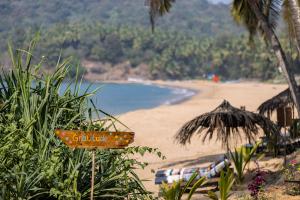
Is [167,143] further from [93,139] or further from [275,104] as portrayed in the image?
[93,139]

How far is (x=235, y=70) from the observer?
105m

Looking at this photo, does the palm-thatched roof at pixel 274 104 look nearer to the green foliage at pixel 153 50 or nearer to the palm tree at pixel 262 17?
Answer: the palm tree at pixel 262 17

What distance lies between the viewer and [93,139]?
4559 millimetres

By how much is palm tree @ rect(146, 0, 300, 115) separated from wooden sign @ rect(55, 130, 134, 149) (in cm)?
570

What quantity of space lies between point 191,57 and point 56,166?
387ft

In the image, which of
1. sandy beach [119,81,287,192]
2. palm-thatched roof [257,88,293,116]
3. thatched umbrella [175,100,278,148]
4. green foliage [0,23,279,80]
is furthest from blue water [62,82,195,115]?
green foliage [0,23,279,80]

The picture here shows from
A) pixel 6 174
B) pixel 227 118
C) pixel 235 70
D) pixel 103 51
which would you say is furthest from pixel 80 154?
pixel 103 51

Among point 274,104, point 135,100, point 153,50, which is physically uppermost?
point 274,104

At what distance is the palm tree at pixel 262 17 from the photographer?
32.4 feet

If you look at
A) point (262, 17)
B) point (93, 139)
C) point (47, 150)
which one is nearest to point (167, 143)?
point (262, 17)

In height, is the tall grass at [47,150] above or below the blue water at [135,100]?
above

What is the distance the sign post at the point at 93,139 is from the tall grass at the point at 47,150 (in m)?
0.24

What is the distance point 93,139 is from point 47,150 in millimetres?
635

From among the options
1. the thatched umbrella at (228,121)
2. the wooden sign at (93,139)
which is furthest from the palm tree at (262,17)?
the wooden sign at (93,139)
